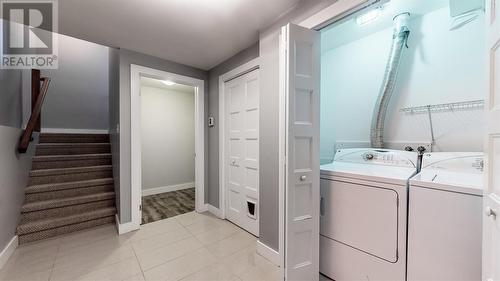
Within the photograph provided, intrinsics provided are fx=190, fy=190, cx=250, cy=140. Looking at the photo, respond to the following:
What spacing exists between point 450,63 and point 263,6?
71.0 inches

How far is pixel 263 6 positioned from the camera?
1.65 meters

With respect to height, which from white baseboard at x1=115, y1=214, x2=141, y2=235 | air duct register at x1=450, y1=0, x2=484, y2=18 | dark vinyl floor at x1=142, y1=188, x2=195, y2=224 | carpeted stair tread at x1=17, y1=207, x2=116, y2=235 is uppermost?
air duct register at x1=450, y1=0, x2=484, y2=18

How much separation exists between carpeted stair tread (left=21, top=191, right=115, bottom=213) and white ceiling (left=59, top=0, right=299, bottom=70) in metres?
2.04

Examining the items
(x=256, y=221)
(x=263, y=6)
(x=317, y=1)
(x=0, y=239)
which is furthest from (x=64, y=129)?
(x=317, y=1)

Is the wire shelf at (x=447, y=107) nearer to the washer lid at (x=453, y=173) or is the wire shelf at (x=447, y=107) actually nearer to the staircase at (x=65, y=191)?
the washer lid at (x=453, y=173)

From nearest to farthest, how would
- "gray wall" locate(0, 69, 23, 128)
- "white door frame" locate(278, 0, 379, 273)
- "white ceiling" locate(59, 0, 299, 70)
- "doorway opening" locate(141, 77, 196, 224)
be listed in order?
"white door frame" locate(278, 0, 379, 273), "white ceiling" locate(59, 0, 299, 70), "gray wall" locate(0, 69, 23, 128), "doorway opening" locate(141, 77, 196, 224)

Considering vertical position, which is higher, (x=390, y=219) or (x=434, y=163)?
(x=434, y=163)

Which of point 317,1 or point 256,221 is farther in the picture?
point 256,221

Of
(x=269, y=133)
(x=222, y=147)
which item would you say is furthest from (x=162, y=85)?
(x=269, y=133)

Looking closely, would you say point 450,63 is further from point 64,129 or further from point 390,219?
point 64,129

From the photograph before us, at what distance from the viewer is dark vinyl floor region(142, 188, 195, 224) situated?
2.97 metres

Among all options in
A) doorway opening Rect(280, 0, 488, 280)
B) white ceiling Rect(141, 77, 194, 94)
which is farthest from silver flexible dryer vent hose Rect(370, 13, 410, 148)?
white ceiling Rect(141, 77, 194, 94)

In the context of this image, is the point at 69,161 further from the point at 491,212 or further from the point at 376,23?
the point at 376,23

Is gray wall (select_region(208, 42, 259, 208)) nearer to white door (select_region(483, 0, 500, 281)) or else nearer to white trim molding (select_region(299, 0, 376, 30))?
white trim molding (select_region(299, 0, 376, 30))
